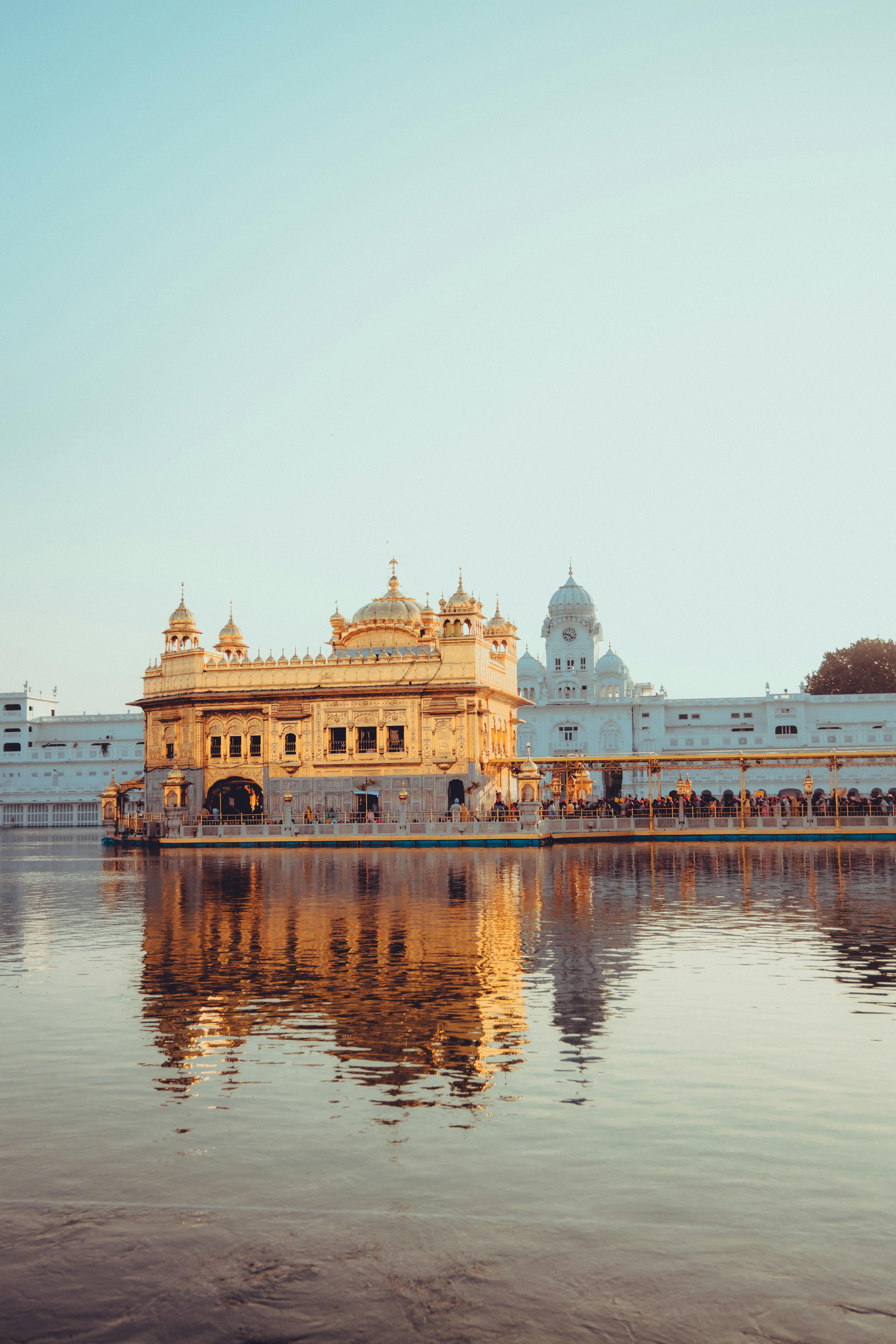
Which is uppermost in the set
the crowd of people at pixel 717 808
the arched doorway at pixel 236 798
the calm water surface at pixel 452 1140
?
the arched doorway at pixel 236 798

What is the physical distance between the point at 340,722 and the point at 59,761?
55.3m

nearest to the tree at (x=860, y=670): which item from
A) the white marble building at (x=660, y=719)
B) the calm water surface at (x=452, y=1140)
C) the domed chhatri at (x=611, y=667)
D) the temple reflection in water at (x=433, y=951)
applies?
the white marble building at (x=660, y=719)

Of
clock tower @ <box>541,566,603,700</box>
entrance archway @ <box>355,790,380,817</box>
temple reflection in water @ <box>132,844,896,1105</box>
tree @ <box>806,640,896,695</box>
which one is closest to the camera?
temple reflection in water @ <box>132,844,896,1105</box>

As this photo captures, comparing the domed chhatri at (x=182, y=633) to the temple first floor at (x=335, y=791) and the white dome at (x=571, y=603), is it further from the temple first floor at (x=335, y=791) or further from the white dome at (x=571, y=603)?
the white dome at (x=571, y=603)

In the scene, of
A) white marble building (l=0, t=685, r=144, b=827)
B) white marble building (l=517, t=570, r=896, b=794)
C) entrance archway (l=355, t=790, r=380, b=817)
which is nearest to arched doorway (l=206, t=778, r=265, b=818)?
entrance archway (l=355, t=790, r=380, b=817)

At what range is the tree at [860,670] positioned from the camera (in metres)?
102

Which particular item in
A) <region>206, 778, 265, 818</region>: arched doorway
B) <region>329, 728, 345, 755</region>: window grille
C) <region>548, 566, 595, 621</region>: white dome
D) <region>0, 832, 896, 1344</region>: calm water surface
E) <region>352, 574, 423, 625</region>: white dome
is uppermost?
<region>548, 566, 595, 621</region>: white dome

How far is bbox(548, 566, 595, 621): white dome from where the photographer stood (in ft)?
366

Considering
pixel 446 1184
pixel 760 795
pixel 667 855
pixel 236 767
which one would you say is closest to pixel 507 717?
pixel 236 767

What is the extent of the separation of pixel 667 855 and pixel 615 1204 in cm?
3141

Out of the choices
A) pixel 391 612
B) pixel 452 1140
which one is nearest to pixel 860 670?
pixel 391 612

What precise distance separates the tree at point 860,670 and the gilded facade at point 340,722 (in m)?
54.5

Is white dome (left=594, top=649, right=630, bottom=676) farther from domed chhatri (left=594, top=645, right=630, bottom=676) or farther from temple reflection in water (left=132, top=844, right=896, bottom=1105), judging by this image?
temple reflection in water (left=132, top=844, right=896, bottom=1105)

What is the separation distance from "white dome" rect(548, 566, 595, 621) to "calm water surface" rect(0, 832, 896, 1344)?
9625 cm
